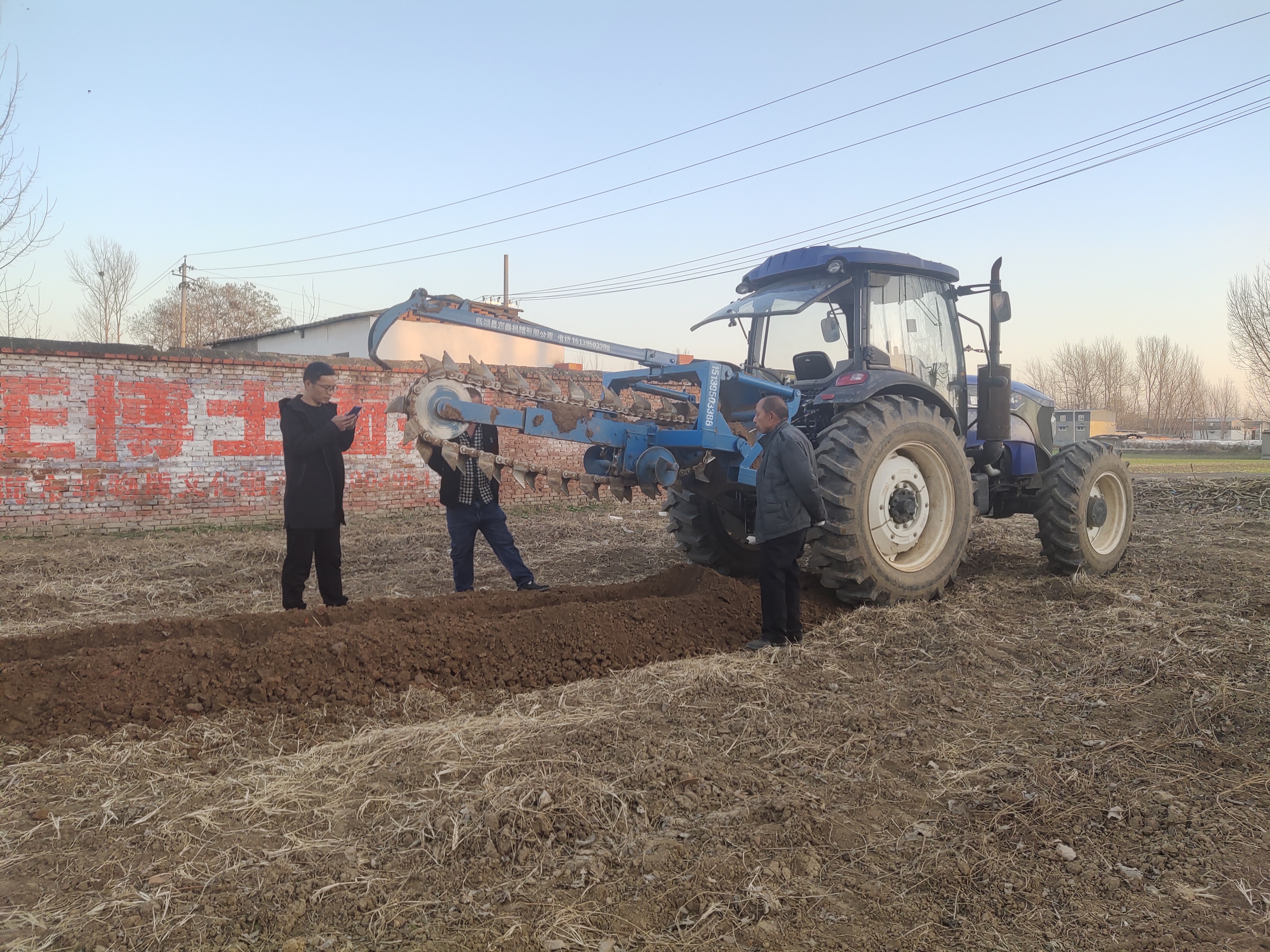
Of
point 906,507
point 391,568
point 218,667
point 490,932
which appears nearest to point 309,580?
point 391,568

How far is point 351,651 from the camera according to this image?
413 centimetres

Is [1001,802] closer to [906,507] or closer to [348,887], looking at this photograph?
[348,887]

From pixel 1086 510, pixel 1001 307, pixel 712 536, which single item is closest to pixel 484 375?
pixel 712 536

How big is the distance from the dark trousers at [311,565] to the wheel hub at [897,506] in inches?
141

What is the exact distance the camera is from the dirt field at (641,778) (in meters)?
2.19

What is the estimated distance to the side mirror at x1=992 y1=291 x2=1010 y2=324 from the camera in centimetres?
645

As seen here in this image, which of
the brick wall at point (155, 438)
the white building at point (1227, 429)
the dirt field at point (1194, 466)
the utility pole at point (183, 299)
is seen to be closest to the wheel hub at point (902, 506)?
the brick wall at point (155, 438)

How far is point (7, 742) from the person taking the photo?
3.39m

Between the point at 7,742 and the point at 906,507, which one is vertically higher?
the point at 906,507

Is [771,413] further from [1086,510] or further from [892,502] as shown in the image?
[1086,510]

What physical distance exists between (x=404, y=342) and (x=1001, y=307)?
18.6 meters

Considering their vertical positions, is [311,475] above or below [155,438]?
below

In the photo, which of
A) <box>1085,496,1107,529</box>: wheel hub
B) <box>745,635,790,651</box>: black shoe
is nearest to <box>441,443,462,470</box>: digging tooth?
<box>745,635,790,651</box>: black shoe

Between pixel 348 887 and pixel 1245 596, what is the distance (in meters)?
6.07
